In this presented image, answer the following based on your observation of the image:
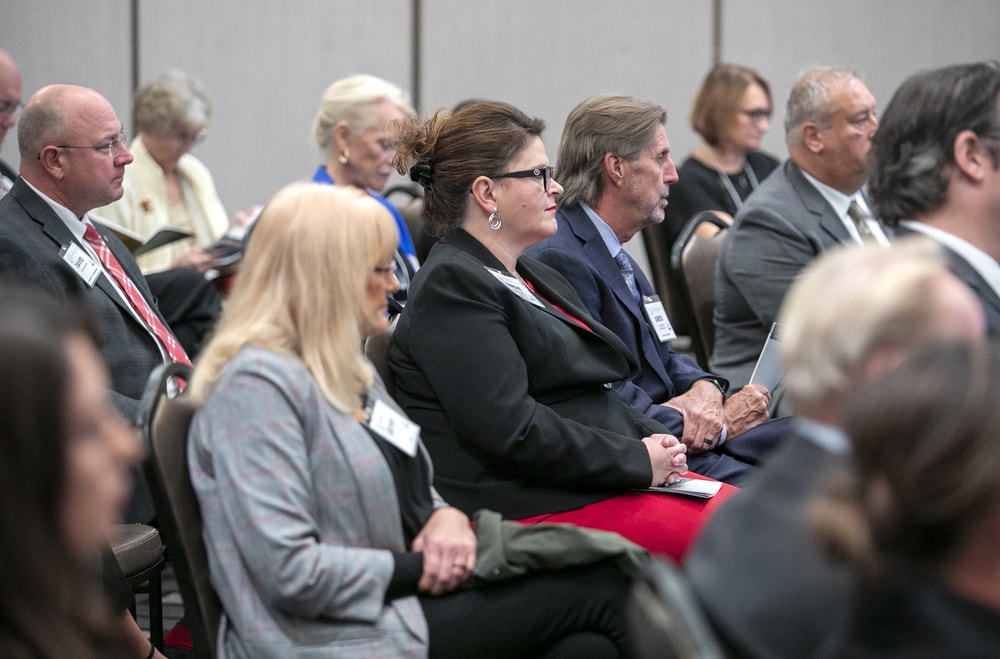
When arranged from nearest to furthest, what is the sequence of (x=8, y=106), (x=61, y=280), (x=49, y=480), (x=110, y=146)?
(x=49, y=480)
(x=61, y=280)
(x=110, y=146)
(x=8, y=106)

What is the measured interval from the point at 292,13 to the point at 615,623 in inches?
202

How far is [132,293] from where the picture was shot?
3.01 m

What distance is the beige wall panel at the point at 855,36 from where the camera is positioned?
6.54 m

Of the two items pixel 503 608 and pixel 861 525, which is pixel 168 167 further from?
pixel 861 525

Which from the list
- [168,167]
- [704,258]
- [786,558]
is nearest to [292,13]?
[168,167]

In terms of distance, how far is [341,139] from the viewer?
4.77 metres

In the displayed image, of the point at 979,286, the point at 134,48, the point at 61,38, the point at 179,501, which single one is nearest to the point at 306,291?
the point at 179,501

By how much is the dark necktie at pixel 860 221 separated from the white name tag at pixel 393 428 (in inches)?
91.3

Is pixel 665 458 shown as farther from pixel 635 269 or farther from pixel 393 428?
pixel 635 269

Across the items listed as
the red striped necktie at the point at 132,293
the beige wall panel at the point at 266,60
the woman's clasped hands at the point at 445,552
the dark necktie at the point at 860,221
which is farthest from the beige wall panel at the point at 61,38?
the woman's clasped hands at the point at 445,552

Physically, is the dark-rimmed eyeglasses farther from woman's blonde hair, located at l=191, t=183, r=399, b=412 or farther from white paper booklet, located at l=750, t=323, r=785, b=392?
woman's blonde hair, located at l=191, t=183, r=399, b=412

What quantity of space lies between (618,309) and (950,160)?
1.11m

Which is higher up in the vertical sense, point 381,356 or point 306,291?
point 306,291

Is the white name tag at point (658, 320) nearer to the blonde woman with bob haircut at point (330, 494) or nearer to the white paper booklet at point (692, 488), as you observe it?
the white paper booklet at point (692, 488)
